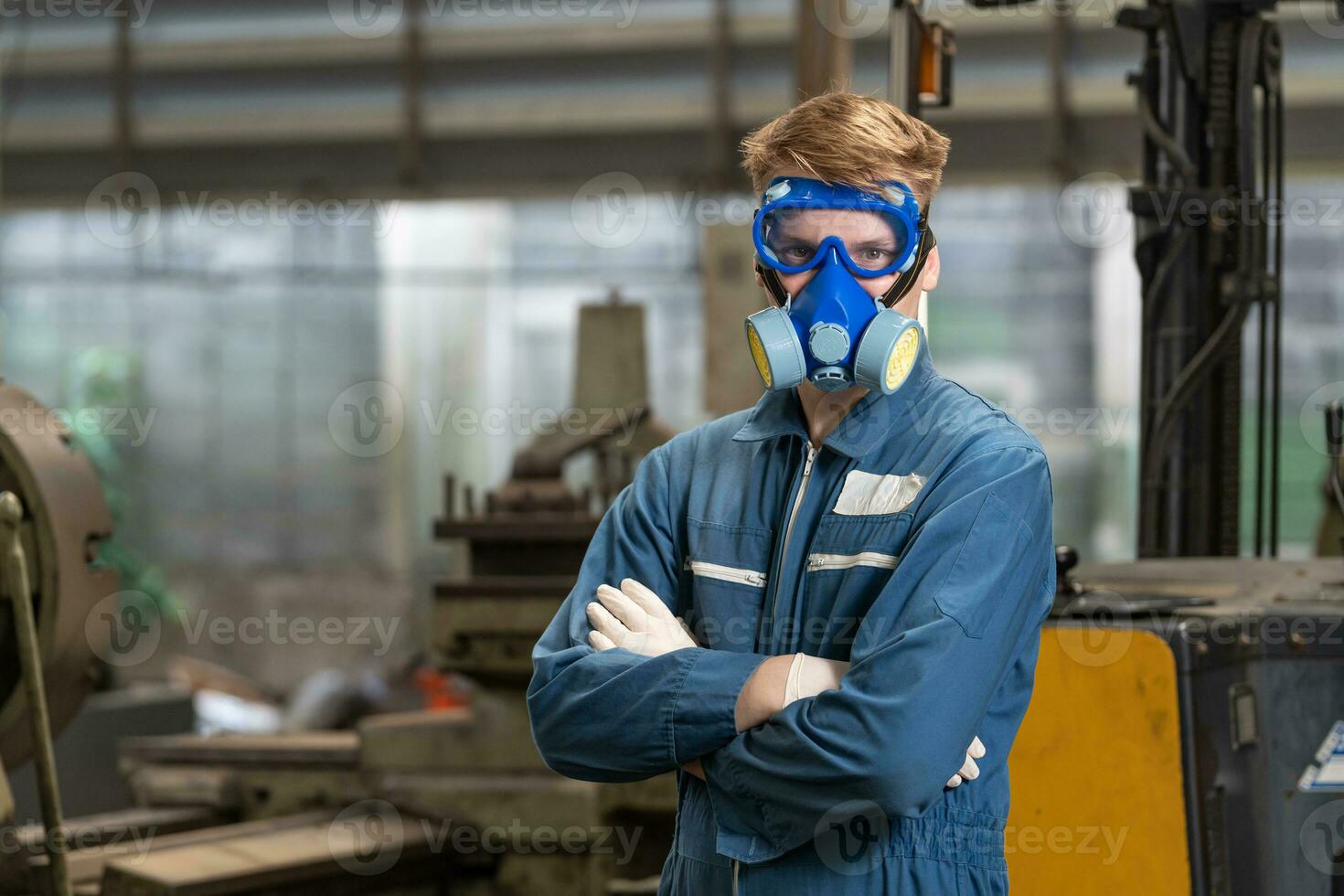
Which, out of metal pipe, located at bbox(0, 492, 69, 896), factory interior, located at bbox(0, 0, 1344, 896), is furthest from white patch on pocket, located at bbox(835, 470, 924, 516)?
metal pipe, located at bbox(0, 492, 69, 896)

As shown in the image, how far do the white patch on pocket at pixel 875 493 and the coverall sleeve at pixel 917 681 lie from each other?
0.11 ft

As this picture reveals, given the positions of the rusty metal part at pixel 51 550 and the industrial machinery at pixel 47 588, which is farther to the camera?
the rusty metal part at pixel 51 550

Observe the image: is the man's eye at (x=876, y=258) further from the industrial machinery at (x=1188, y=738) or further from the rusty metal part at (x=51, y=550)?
the rusty metal part at (x=51, y=550)

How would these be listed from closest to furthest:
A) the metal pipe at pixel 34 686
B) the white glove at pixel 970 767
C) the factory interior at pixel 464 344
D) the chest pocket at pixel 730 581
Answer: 1. the white glove at pixel 970 767
2. the chest pocket at pixel 730 581
3. the metal pipe at pixel 34 686
4. the factory interior at pixel 464 344

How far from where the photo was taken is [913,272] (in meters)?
1.60

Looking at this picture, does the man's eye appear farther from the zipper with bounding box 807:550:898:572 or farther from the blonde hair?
the zipper with bounding box 807:550:898:572

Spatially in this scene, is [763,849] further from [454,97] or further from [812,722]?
[454,97]

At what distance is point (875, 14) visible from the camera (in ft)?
25.0

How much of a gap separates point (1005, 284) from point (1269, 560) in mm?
5655

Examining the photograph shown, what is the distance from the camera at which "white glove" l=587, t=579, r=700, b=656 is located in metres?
1.57

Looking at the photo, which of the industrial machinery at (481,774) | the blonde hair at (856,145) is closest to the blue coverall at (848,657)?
the blonde hair at (856,145)

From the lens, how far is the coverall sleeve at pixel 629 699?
1.47m

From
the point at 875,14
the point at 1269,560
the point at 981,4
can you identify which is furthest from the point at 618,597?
the point at 875,14

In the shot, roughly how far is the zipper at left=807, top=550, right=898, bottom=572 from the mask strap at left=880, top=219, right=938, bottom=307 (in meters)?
0.28
